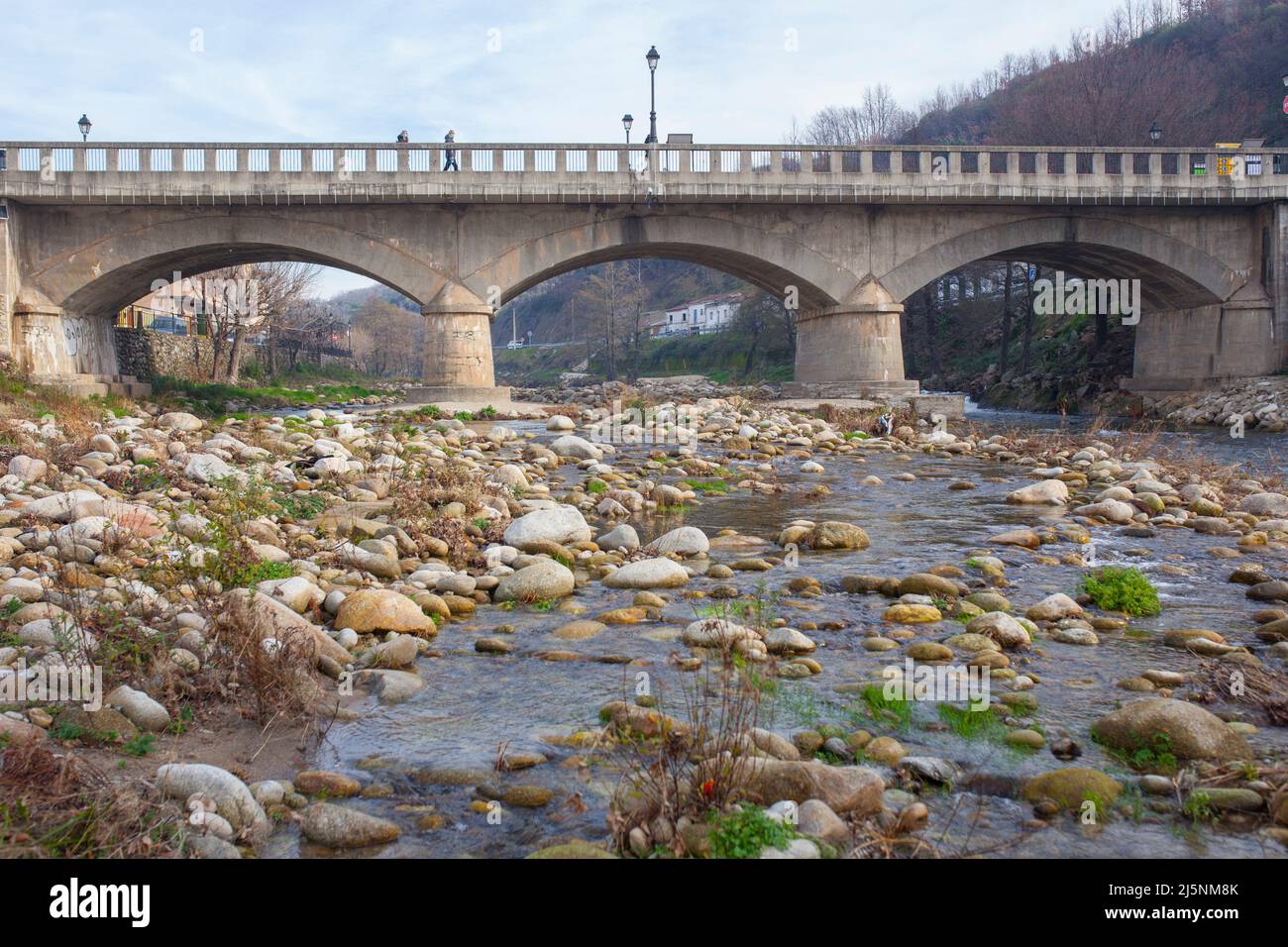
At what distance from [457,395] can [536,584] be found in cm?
2013

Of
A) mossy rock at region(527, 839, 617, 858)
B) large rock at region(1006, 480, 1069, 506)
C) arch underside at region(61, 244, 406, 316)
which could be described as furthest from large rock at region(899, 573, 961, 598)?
arch underside at region(61, 244, 406, 316)

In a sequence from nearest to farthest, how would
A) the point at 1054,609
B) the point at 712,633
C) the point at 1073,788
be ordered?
the point at 1073,788, the point at 712,633, the point at 1054,609

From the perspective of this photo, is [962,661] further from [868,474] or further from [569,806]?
[868,474]

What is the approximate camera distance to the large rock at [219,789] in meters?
3.89

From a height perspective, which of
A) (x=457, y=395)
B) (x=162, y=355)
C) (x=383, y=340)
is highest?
(x=383, y=340)

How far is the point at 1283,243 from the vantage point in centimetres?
3012

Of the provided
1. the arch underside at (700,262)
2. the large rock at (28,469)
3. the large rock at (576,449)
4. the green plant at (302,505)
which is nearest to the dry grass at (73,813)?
the green plant at (302,505)

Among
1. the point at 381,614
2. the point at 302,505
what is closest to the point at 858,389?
the point at 302,505

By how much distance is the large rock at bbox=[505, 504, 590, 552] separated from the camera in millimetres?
9422

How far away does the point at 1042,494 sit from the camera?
13.2m

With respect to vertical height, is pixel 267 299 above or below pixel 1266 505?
above

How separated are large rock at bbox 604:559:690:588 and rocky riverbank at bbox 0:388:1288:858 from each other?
4cm

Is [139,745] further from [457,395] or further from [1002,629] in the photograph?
[457,395]

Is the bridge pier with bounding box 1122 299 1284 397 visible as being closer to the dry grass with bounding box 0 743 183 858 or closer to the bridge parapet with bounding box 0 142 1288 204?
the bridge parapet with bounding box 0 142 1288 204
